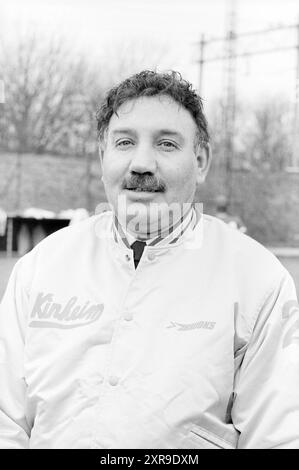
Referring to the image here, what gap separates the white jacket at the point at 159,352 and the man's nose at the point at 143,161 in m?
0.18

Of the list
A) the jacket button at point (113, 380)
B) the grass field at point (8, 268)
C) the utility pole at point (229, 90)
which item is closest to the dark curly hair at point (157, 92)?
the jacket button at point (113, 380)

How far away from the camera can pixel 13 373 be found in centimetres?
147

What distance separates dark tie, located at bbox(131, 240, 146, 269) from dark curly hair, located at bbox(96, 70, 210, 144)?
28 centimetres

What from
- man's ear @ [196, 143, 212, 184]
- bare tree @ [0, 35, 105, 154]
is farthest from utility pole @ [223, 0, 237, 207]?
man's ear @ [196, 143, 212, 184]

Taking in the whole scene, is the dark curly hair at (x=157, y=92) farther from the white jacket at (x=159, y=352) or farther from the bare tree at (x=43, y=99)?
the bare tree at (x=43, y=99)

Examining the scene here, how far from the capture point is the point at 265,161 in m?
23.1

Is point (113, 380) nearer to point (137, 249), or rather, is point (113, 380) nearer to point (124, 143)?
point (137, 249)

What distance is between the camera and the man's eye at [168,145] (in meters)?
1.46

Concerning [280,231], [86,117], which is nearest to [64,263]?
[86,117]

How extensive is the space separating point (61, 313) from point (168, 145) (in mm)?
439

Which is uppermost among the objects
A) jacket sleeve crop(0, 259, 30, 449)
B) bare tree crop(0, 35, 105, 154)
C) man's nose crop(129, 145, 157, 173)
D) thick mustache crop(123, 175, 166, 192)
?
A: bare tree crop(0, 35, 105, 154)

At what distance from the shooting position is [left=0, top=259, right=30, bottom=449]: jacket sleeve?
56.2 inches

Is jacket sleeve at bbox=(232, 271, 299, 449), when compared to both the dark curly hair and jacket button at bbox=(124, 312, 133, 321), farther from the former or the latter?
the dark curly hair
